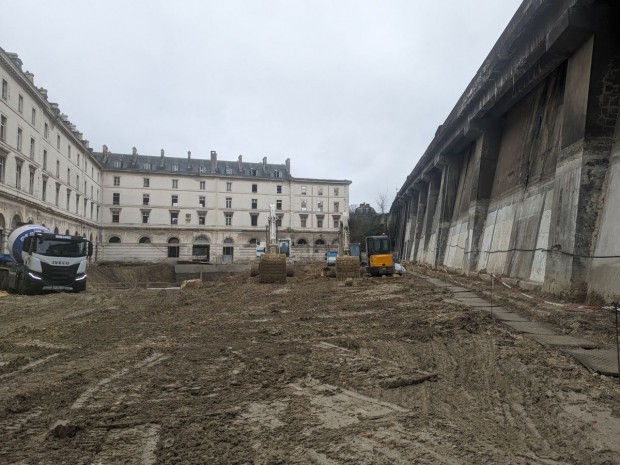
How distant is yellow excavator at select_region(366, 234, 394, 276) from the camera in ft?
73.5

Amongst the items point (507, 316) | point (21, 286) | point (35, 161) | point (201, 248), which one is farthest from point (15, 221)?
point (507, 316)

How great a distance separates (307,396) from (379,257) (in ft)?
61.1

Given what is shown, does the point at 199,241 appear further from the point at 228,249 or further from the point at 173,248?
the point at 228,249

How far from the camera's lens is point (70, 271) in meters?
18.9

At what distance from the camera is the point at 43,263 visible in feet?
59.1

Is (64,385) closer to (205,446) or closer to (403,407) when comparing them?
(205,446)

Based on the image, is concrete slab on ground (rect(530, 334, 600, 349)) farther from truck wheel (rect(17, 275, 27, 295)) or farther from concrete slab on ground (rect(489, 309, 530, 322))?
truck wheel (rect(17, 275, 27, 295))

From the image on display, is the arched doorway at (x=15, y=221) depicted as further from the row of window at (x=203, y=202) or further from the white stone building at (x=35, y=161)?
the row of window at (x=203, y=202)

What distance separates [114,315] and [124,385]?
707 cm

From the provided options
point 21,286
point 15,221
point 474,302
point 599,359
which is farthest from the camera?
point 15,221

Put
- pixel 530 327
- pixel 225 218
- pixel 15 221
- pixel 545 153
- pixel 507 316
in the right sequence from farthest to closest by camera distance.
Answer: pixel 225 218
pixel 15 221
pixel 545 153
pixel 507 316
pixel 530 327

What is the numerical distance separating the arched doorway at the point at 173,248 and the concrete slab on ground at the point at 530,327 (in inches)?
2544

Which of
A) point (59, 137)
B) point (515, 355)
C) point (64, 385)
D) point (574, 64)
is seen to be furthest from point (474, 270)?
point (59, 137)

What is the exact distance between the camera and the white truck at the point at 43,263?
58.4ft
